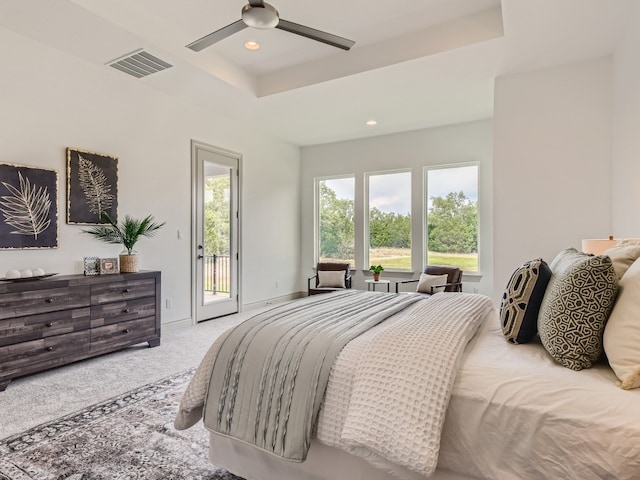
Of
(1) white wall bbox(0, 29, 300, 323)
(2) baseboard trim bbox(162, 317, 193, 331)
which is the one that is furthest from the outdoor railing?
(2) baseboard trim bbox(162, 317, 193, 331)

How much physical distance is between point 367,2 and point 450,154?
3.11 m

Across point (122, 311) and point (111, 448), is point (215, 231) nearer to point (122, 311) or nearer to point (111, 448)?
point (122, 311)

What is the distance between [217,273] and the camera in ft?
17.4

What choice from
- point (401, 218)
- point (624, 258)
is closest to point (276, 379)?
point (624, 258)

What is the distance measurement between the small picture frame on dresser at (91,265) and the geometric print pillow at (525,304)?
362cm

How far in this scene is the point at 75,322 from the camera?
327 cm

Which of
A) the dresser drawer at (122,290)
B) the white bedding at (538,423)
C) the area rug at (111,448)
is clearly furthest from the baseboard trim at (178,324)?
the white bedding at (538,423)

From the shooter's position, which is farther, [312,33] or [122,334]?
[122,334]

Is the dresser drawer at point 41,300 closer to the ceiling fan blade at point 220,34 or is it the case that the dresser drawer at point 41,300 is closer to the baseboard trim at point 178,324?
the baseboard trim at point 178,324

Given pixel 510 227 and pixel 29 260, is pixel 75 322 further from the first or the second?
pixel 510 227

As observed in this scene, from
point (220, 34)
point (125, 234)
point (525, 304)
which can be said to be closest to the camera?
point (525, 304)

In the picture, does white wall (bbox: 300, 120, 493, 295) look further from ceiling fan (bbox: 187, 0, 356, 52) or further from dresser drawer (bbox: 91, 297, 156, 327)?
dresser drawer (bbox: 91, 297, 156, 327)

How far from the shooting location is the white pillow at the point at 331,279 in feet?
19.4

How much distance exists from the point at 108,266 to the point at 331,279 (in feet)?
10.5
